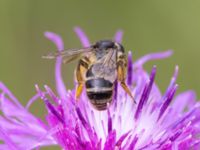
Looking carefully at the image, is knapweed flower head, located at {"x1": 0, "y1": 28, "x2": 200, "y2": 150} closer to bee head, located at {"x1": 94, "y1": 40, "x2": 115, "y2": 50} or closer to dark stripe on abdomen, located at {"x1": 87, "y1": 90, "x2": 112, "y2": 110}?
dark stripe on abdomen, located at {"x1": 87, "y1": 90, "x2": 112, "y2": 110}

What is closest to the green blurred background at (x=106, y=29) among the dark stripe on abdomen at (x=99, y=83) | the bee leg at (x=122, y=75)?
the bee leg at (x=122, y=75)

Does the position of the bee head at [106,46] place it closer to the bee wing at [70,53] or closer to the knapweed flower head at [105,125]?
the bee wing at [70,53]

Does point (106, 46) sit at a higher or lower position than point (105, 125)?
higher

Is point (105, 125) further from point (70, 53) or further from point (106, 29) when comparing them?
point (106, 29)

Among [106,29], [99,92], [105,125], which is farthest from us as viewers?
[106,29]

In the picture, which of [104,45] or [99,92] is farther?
[104,45]

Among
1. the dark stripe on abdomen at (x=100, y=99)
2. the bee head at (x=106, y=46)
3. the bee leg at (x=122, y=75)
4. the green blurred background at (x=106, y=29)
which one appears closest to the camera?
the dark stripe on abdomen at (x=100, y=99)

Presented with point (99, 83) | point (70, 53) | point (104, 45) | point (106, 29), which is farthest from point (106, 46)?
point (106, 29)
